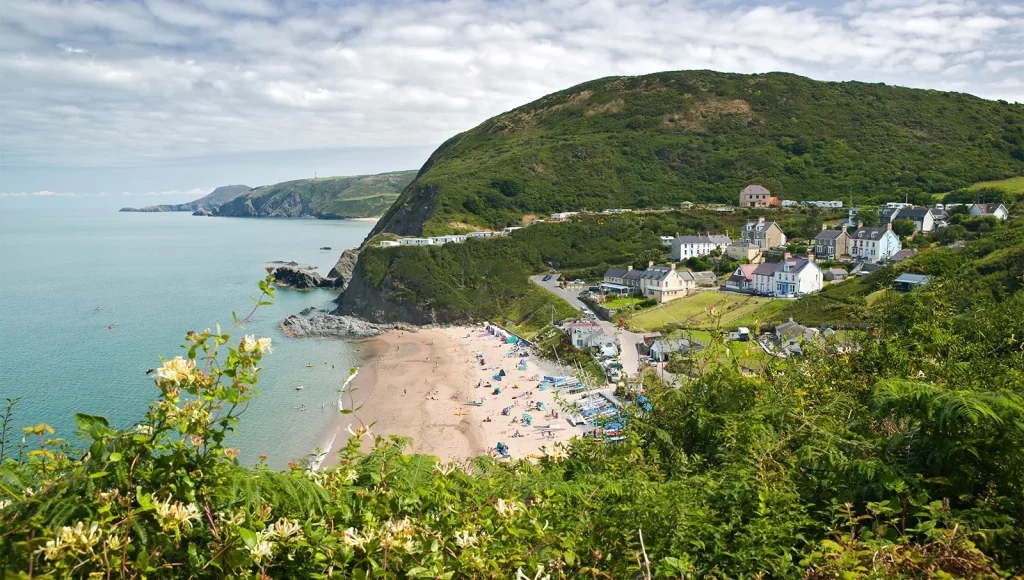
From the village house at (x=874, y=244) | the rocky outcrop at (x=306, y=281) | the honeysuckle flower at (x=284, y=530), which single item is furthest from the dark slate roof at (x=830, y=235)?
the honeysuckle flower at (x=284, y=530)

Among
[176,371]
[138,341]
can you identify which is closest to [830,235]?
[138,341]

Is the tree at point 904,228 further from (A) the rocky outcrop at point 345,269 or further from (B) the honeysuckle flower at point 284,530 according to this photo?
(B) the honeysuckle flower at point 284,530

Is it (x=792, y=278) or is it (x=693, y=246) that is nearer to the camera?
(x=792, y=278)

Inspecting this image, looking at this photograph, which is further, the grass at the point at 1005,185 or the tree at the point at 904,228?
the grass at the point at 1005,185

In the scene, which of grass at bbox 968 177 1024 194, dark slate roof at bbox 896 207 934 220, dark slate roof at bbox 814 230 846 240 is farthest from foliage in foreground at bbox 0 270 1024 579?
grass at bbox 968 177 1024 194

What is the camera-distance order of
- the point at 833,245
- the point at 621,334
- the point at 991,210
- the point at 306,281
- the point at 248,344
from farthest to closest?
the point at 306,281 < the point at 991,210 < the point at 833,245 < the point at 621,334 < the point at 248,344

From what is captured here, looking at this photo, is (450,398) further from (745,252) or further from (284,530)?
(745,252)

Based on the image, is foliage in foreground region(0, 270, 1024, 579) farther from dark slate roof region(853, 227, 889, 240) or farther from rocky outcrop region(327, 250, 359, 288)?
rocky outcrop region(327, 250, 359, 288)
